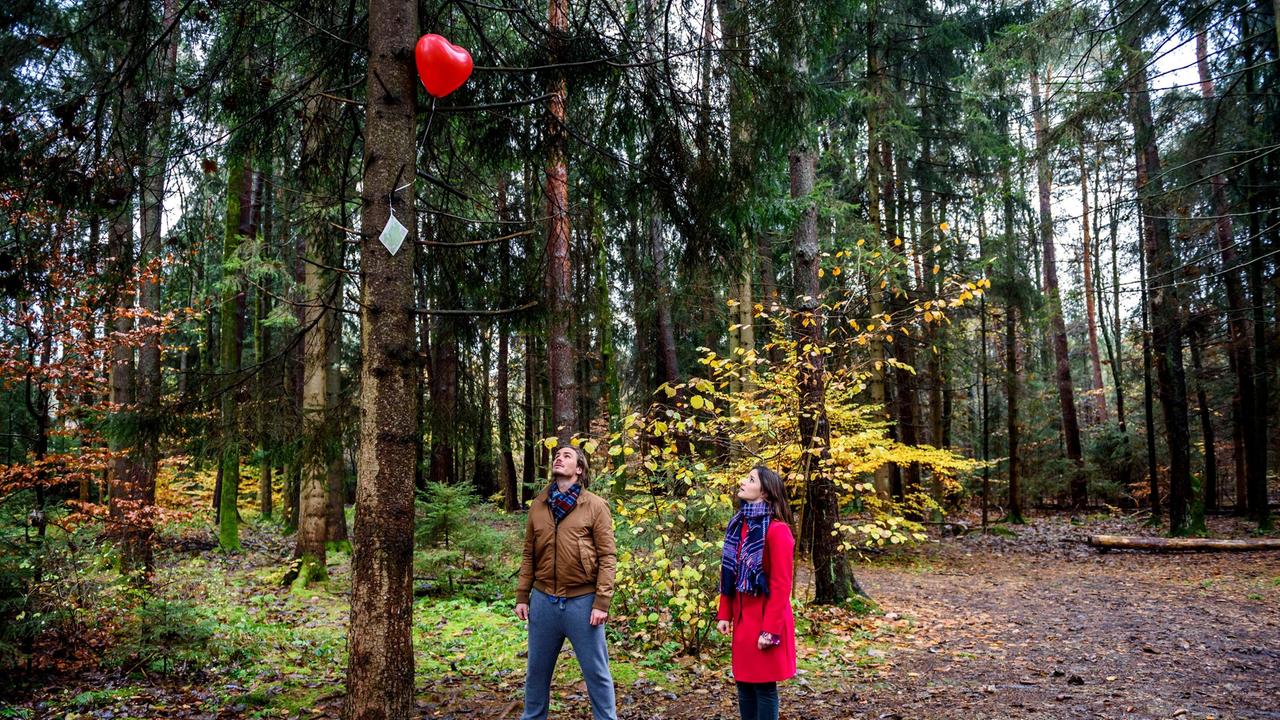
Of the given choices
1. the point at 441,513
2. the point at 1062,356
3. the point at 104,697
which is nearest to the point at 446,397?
the point at 104,697

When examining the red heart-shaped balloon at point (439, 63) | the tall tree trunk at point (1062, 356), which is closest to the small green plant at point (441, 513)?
the red heart-shaped balloon at point (439, 63)

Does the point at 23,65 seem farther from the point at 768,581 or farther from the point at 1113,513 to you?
the point at 1113,513

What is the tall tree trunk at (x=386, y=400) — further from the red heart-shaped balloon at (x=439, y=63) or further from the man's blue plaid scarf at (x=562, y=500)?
the man's blue plaid scarf at (x=562, y=500)

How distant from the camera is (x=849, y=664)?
6008 mm

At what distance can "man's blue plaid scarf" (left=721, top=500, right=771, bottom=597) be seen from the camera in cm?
365

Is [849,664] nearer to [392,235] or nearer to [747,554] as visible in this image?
[747,554]

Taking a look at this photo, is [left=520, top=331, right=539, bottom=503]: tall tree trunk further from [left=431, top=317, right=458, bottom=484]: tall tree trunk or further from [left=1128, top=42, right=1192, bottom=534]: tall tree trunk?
[left=431, top=317, right=458, bottom=484]: tall tree trunk

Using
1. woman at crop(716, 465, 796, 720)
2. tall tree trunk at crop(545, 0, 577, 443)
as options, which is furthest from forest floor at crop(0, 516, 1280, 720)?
tall tree trunk at crop(545, 0, 577, 443)

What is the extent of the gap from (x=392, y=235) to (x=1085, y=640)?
25.1ft

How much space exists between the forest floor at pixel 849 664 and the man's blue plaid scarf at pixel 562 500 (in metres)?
1.69

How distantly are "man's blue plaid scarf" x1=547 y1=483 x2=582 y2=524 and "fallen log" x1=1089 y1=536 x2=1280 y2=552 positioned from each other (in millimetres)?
13933

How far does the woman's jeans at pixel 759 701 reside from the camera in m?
3.61

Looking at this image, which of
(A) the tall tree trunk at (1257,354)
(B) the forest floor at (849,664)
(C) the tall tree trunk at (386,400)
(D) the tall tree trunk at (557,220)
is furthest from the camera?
(A) the tall tree trunk at (1257,354)

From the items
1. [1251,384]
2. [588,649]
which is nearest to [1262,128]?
[1251,384]
